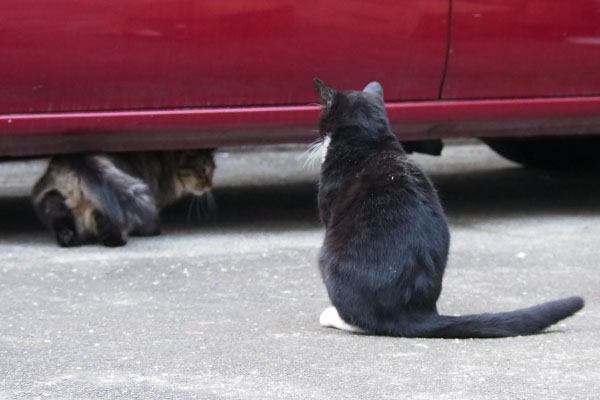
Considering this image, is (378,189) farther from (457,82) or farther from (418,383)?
(457,82)

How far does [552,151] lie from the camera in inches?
282

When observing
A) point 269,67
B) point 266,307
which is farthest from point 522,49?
point 266,307

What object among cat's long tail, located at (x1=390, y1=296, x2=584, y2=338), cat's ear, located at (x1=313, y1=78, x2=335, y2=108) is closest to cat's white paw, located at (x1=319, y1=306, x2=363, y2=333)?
cat's long tail, located at (x1=390, y1=296, x2=584, y2=338)

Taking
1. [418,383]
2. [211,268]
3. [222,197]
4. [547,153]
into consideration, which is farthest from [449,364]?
[547,153]

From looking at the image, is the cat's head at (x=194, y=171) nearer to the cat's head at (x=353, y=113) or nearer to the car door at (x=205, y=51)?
the car door at (x=205, y=51)

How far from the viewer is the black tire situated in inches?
277

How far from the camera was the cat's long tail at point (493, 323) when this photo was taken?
12.0 ft

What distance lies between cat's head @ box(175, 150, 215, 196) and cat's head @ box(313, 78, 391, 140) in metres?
1.82

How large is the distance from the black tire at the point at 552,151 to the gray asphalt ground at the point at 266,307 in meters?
0.32

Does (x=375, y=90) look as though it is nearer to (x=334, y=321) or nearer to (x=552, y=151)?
(x=334, y=321)

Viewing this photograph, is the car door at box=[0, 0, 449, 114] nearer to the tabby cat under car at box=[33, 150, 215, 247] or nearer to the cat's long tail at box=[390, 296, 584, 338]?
the tabby cat under car at box=[33, 150, 215, 247]

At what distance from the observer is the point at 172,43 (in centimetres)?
504

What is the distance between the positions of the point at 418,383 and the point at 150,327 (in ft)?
3.64

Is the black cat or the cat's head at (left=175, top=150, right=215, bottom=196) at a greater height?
the black cat
